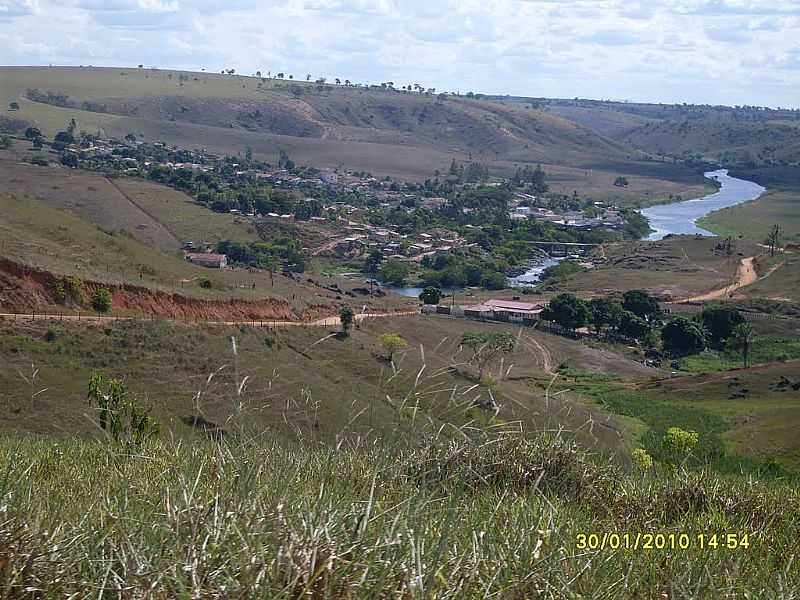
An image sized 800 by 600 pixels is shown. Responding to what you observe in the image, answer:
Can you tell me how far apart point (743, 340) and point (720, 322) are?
2967 millimetres

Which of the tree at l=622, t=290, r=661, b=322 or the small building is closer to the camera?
the tree at l=622, t=290, r=661, b=322

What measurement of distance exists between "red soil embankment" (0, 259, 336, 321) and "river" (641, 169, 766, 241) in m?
55.8

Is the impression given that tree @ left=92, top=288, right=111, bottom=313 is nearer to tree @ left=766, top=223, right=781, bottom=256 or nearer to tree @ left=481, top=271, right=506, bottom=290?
tree @ left=481, top=271, right=506, bottom=290

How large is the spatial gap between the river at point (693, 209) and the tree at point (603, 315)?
113ft

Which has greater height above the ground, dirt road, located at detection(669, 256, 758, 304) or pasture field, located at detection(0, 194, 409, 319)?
pasture field, located at detection(0, 194, 409, 319)

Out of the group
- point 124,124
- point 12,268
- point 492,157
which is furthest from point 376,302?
point 492,157

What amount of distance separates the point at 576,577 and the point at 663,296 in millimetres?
56458

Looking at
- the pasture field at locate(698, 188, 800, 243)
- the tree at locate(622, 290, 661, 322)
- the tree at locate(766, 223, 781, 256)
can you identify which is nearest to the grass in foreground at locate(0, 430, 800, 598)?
the tree at locate(622, 290, 661, 322)

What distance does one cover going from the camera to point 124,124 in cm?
13050

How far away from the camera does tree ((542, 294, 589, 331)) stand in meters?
49.7

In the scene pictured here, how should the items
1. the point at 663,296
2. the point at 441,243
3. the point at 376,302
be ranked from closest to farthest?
the point at 376,302 < the point at 663,296 < the point at 441,243

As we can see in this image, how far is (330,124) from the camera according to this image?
15500 cm

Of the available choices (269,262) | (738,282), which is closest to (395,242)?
(269,262)

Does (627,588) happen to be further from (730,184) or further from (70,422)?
(730,184)
